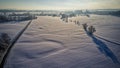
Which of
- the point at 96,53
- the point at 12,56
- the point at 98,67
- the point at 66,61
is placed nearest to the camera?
the point at 98,67

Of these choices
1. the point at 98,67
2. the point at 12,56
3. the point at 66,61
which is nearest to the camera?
the point at 98,67

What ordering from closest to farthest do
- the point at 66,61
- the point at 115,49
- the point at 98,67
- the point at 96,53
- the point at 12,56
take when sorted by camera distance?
the point at 98,67, the point at 66,61, the point at 12,56, the point at 96,53, the point at 115,49

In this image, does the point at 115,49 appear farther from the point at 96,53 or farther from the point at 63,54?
the point at 63,54

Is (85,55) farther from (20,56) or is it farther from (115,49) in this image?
(20,56)

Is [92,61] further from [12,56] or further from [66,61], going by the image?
[12,56]

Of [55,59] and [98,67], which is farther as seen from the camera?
[55,59]

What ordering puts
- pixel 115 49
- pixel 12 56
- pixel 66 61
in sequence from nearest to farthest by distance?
1. pixel 66 61
2. pixel 12 56
3. pixel 115 49

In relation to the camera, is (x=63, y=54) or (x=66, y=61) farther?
(x=63, y=54)

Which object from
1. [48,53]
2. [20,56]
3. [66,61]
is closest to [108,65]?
[66,61]

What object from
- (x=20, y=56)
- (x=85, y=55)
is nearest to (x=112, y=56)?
(x=85, y=55)
